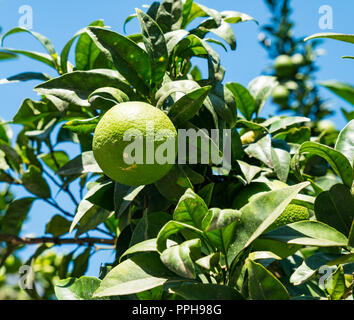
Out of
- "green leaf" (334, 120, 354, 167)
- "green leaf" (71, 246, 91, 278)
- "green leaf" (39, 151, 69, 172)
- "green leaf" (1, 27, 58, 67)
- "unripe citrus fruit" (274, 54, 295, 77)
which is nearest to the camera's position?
"green leaf" (334, 120, 354, 167)

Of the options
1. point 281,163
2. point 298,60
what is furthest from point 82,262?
point 298,60

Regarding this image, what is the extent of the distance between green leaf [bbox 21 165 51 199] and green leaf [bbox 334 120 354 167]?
4.44ft

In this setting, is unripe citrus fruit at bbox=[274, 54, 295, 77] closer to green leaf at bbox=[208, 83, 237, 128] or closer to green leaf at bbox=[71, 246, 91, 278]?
green leaf at bbox=[71, 246, 91, 278]

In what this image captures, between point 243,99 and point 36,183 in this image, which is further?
point 36,183

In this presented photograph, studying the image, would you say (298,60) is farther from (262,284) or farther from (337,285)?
(262,284)

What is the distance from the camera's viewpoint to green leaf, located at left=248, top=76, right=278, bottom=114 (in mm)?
1876

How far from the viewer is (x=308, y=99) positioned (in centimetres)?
482

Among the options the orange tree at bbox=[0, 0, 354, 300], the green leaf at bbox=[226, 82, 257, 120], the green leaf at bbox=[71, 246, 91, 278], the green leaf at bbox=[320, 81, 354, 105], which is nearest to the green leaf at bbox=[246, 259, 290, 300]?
the orange tree at bbox=[0, 0, 354, 300]

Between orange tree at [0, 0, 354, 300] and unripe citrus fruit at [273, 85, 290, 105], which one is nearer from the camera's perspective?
orange tree at [0, 0, 354, 300]

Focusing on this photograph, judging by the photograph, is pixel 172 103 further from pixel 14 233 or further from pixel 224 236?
pixel 14 233

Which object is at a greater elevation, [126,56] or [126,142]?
[126,56]

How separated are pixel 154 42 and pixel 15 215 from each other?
4.01 ft

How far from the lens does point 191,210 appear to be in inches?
40.6

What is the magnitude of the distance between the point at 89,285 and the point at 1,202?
1780mm
